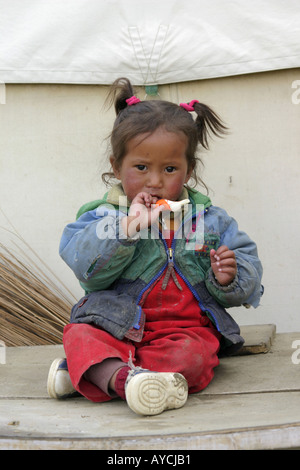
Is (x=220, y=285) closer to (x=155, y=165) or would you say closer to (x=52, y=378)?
(x=155, y=165)

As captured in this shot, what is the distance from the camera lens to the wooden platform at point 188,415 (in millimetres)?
1583

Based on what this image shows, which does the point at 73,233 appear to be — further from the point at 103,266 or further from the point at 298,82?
the point at 298,82

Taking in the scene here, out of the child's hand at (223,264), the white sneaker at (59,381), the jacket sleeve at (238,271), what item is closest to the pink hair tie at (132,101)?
the jacket sleeve at (238,271)

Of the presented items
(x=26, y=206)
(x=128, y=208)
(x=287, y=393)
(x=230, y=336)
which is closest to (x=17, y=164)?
(x=26, y=206)

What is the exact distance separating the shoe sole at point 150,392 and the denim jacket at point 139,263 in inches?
10.2

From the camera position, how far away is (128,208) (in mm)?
2260

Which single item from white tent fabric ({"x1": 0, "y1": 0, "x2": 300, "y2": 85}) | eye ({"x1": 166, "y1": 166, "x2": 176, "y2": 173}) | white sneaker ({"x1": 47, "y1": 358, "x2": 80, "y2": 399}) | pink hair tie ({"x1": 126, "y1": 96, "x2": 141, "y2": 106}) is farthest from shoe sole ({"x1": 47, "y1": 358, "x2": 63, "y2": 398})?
white tent fabric ({"x1": 0, "y1": 0, "x2": 300, "y2": 85})

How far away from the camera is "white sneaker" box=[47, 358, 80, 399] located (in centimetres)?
210

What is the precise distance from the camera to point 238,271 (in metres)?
2.17

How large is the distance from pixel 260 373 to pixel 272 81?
1.33 meters

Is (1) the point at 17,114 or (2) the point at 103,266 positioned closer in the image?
(2) the point at 103,266

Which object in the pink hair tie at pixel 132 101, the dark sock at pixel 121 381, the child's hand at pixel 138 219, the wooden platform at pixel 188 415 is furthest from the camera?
the pink hair tie at pixel 132 101

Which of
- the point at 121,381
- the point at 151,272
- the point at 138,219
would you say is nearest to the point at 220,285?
the point at 151,272

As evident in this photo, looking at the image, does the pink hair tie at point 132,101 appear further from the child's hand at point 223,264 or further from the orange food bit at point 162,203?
the child's hand at point 223,264
